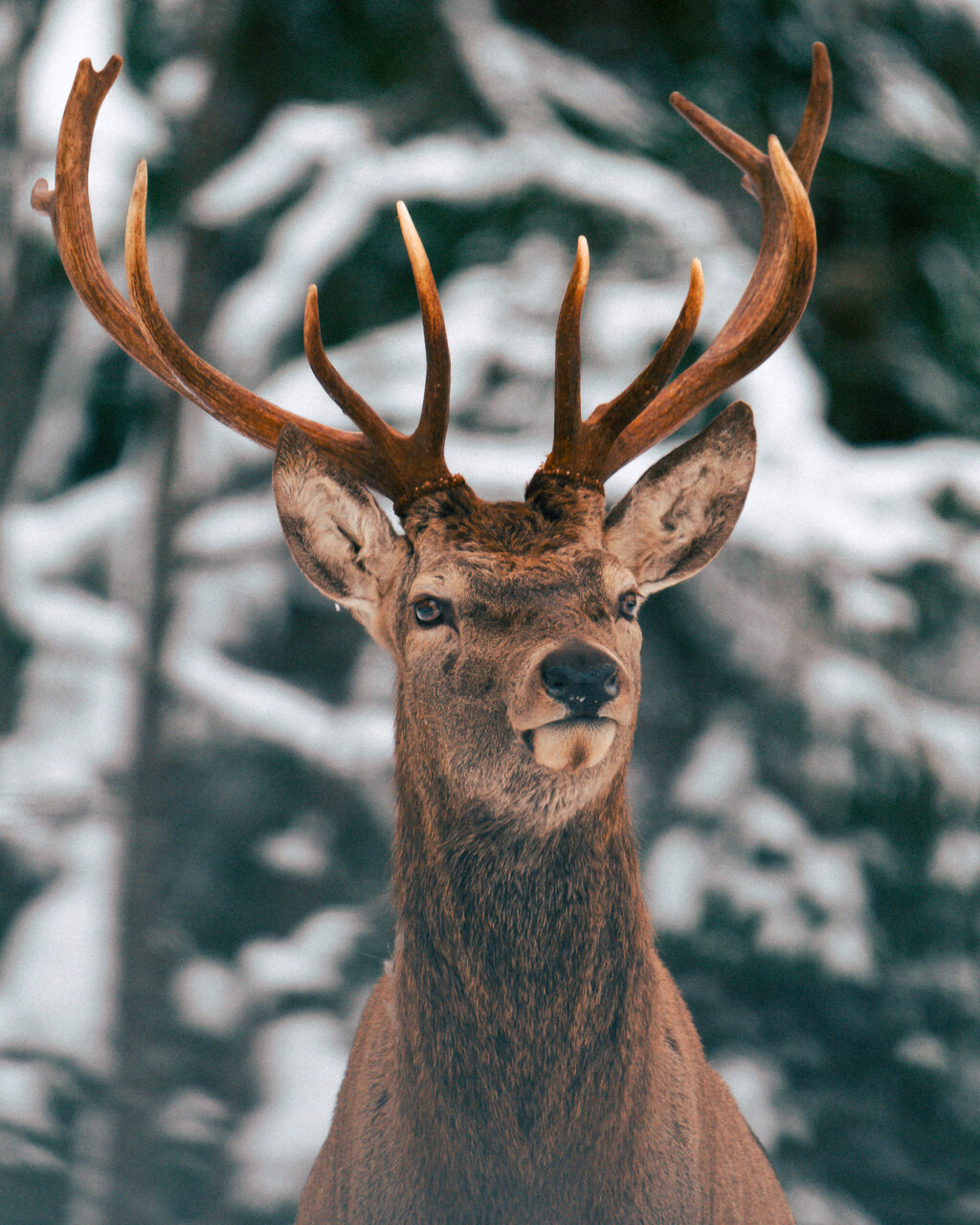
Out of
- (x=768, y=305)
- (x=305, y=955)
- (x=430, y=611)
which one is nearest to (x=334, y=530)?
(x=430, y=611)

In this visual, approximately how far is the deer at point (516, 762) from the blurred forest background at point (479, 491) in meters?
0.72

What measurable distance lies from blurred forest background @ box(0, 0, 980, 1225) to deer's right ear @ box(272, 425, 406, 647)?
2.60 feet

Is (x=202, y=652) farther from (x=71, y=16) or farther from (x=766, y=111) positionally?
(x=766, y=111)

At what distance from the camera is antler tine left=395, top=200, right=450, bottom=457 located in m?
1.27

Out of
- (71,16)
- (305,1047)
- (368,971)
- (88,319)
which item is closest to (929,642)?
(368,971)

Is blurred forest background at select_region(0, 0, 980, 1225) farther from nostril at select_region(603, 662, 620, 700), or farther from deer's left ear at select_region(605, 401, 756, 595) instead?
nostril at select_region(603, 662, 620, 700)

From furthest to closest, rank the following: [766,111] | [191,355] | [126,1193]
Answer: [766,111] < [126,1193] < [191,355]

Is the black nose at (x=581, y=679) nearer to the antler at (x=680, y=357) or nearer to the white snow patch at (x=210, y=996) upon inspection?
the antler at (x=680, y=357)

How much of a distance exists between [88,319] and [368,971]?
1.43 meters

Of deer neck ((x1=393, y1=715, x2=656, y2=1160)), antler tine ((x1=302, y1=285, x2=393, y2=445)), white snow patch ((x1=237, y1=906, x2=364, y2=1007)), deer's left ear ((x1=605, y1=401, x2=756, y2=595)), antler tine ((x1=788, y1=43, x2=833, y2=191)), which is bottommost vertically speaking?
deer neck ((x1=393, y1=715, x2=656, y2=1160))

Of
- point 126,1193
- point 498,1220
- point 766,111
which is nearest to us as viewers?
point 498,1220

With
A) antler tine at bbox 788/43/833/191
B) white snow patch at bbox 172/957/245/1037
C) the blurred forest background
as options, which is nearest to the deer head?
antler tine at bbox 788/43/833/191

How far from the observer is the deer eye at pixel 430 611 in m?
1.20

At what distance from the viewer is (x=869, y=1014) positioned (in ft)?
6.66
